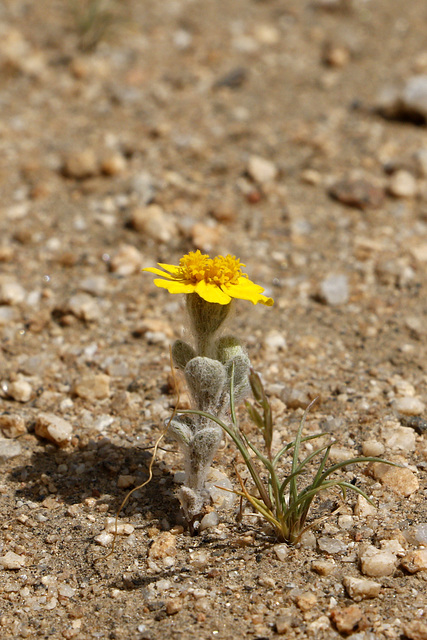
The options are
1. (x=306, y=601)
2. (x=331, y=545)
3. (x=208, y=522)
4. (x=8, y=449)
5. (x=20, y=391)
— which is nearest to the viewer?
(x=306, y=601)

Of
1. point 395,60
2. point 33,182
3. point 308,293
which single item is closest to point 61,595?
point 308,293

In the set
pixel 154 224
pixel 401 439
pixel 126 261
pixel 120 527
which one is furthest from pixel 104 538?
pixel 154 224

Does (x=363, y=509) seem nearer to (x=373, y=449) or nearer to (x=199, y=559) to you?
(x=373, y=449)

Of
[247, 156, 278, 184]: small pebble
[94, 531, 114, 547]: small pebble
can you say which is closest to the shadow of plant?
[94, 531, 114, 547]: small pebble

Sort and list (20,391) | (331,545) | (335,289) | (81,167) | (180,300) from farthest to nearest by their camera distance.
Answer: (81,167) < (335,289) < (180,300) < (20,391) < (331,545)

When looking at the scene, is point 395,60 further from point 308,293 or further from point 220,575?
point 220,575

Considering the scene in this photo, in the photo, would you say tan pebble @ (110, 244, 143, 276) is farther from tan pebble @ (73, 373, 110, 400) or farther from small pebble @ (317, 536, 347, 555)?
A: small pebble @ (317, 536, 347, 555)

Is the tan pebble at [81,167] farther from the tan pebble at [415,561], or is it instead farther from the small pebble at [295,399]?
the tan pebble at [415,561]
